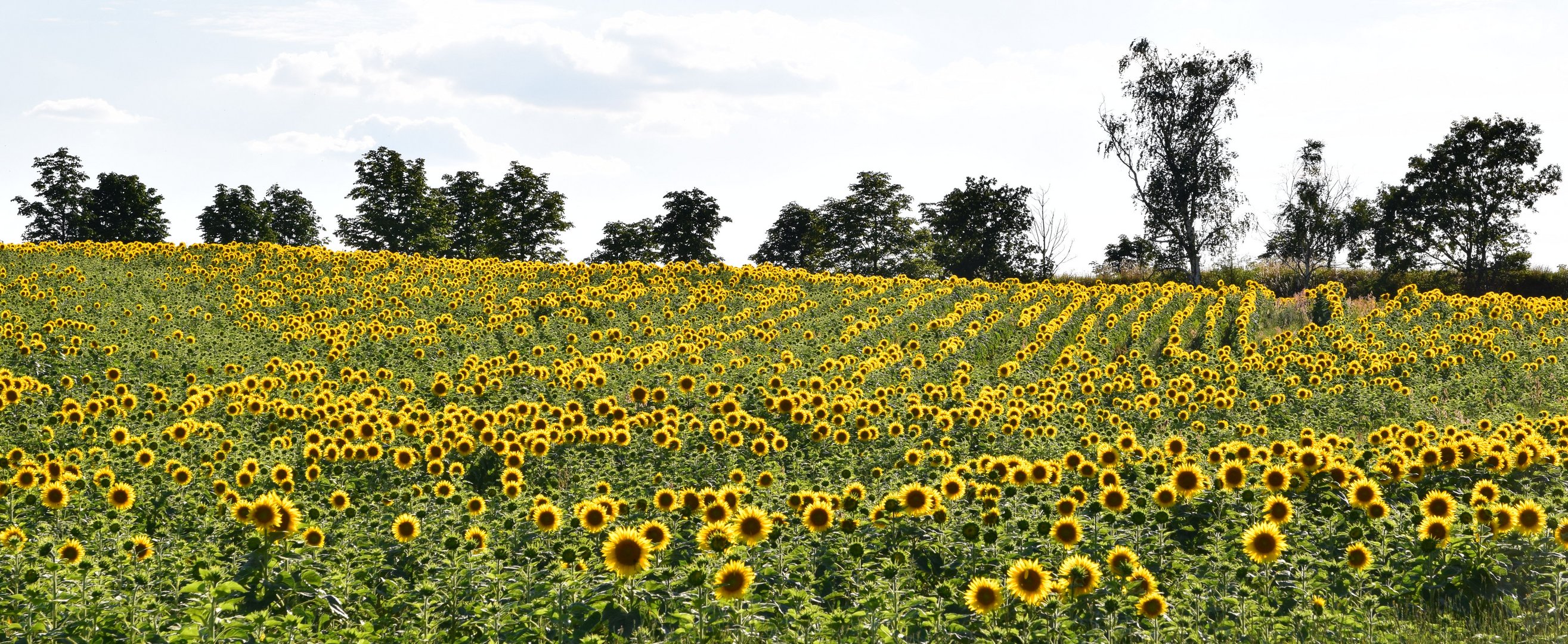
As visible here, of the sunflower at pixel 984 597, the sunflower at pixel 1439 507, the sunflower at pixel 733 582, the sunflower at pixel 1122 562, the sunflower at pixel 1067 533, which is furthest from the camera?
the sunflower at pixel 1439 507

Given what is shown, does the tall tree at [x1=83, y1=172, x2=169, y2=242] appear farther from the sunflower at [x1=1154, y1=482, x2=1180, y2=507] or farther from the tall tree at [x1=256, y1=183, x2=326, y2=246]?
the sunflower at [x1=1154, y1=482, x2=1180, y2=507]

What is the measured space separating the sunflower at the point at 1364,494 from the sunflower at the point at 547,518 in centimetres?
537

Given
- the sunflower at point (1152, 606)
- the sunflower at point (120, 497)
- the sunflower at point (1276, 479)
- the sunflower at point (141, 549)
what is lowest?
the sunflower at point (1152, 606)

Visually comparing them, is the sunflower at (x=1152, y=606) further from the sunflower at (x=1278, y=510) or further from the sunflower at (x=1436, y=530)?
the sunflower at (x=1436, y=530)

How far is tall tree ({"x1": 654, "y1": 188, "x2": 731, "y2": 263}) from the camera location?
5912cm

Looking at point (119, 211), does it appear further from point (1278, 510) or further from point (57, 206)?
point (1278, 510)

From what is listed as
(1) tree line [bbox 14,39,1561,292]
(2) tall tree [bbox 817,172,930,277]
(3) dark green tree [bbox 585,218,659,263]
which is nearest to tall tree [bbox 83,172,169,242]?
(1) tree line [bbox 14,39,1561,292]

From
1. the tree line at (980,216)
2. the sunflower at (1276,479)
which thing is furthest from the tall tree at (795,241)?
the sunflower at (1276,479)

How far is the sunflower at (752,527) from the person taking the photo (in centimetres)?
607

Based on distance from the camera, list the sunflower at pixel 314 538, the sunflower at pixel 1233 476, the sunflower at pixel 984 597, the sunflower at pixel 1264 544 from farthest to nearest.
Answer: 1. the sunflower at pixel 1233 476
2. the sunflower at pixel 314 538
3. the sunflower at pixel 1264 544
4. the sunflower at pixel 984 597

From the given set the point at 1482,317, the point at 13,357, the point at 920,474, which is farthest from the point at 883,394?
the point at 1482,317

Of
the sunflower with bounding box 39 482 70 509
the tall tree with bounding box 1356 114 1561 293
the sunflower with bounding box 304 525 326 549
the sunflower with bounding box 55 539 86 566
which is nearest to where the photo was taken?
the sunflower with bounding box 55 539 86 566

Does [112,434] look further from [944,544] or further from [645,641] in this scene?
[944,544]

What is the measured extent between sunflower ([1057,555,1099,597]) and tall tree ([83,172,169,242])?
68640 millimetres
